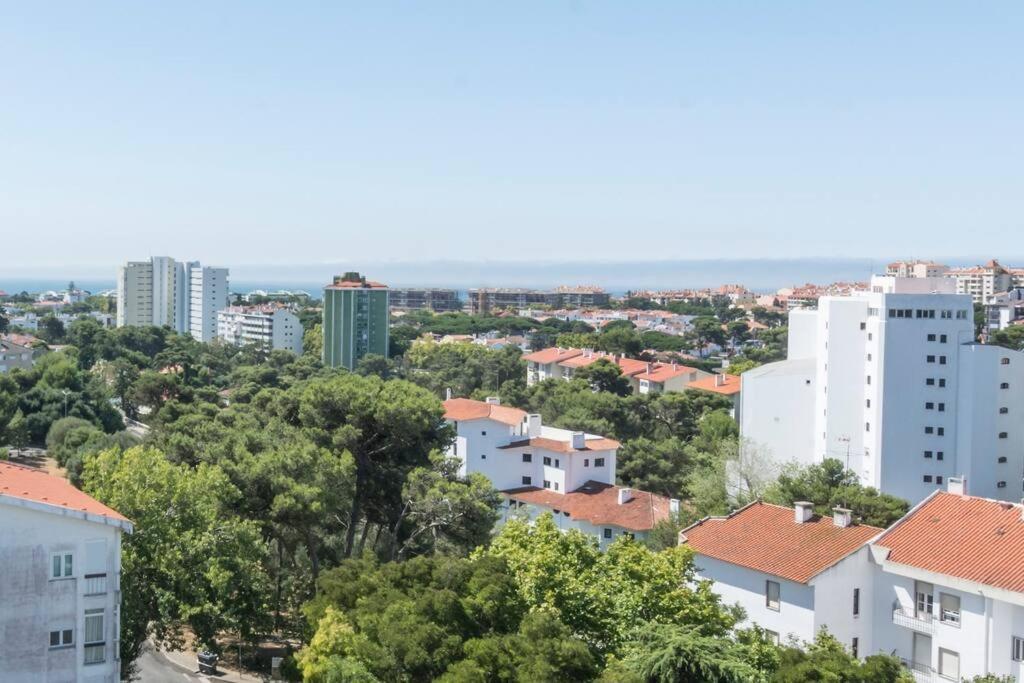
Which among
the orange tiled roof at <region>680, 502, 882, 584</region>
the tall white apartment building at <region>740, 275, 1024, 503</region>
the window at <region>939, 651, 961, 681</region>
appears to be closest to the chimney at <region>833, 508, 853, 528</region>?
the orange tiled roof at <region>680, 502, 882, 584</region>

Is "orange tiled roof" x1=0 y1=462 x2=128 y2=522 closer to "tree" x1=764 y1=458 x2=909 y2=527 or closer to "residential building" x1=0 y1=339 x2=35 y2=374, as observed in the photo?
"tree" x1=764 y1=458 x2=909 y2=527

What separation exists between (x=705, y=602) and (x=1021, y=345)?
81.8 m

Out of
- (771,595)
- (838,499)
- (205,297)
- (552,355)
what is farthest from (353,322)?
(771,595)

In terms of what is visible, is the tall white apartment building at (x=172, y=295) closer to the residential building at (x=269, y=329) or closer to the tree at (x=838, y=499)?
the residential building at (x=269, y=329)

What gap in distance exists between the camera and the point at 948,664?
24.4 metres

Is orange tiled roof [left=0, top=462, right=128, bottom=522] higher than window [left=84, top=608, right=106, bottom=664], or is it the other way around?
orange tiled roof [left=0, top=462, right=128, bottom=522]

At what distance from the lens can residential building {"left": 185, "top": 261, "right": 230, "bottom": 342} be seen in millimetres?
170125

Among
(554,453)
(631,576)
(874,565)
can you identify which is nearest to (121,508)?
(631,576)

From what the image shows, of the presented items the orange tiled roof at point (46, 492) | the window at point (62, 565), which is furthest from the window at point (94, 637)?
the orange tiled roof at point (46, 492)

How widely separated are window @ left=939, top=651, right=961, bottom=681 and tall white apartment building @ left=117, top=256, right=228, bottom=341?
15565 cm

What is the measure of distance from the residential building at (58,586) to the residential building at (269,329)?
410 ft

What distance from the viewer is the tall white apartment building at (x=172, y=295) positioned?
560ft

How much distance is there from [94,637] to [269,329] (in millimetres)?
131289

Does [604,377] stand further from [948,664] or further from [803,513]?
[948,664]
